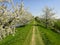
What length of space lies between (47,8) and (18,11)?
6314 cm

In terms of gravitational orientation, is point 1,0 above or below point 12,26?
above

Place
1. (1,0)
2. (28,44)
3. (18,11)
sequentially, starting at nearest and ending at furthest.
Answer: (1,0)
(18,11)
(28,44)

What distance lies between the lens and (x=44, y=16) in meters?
80.0

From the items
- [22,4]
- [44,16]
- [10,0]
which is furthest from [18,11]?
[44,16]

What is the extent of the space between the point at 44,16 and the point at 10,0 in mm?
63018

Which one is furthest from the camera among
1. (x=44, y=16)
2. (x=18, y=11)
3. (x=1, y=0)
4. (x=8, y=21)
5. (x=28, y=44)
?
(x=44, y=16)

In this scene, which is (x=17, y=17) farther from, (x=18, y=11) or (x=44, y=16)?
(x=44, y=16)

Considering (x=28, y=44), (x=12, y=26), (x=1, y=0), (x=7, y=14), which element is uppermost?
(x=1, y=0)

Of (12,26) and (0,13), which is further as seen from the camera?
(12,26)

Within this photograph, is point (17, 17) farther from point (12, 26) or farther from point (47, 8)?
point (47, 8)

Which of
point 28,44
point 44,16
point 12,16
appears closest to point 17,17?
point 12,16

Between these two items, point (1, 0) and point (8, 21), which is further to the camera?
point (8, 21)

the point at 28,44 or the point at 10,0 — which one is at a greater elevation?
the point at 10,0

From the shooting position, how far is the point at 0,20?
55.6 ft
